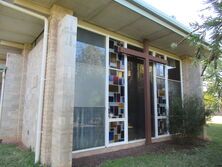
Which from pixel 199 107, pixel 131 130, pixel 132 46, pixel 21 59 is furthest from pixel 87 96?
pixel 199 107

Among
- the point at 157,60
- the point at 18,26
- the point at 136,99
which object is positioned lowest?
the point at 136,99

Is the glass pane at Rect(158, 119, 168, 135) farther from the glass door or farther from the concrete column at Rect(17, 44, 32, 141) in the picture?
the concrete column at Rect(17, 44, 32, 141)

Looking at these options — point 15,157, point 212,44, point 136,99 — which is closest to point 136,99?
point 136,99

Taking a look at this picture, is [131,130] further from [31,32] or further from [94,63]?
[31,32]

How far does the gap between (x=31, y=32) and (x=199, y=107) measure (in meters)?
6.43

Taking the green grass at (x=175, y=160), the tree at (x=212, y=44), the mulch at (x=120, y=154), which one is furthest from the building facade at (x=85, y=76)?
the green grass at (x=175, y=160)

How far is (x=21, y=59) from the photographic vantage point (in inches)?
284

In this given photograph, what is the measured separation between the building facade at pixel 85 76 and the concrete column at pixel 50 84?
2cm

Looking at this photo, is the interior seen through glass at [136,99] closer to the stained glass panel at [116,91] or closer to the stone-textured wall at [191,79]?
the stained glass panel at [116,91]

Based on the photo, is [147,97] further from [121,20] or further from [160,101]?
[121,20]

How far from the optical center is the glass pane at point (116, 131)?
18.4 ft

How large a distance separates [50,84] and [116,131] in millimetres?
2494

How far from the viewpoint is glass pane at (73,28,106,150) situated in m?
4.94

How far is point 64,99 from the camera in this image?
392 centimetres
